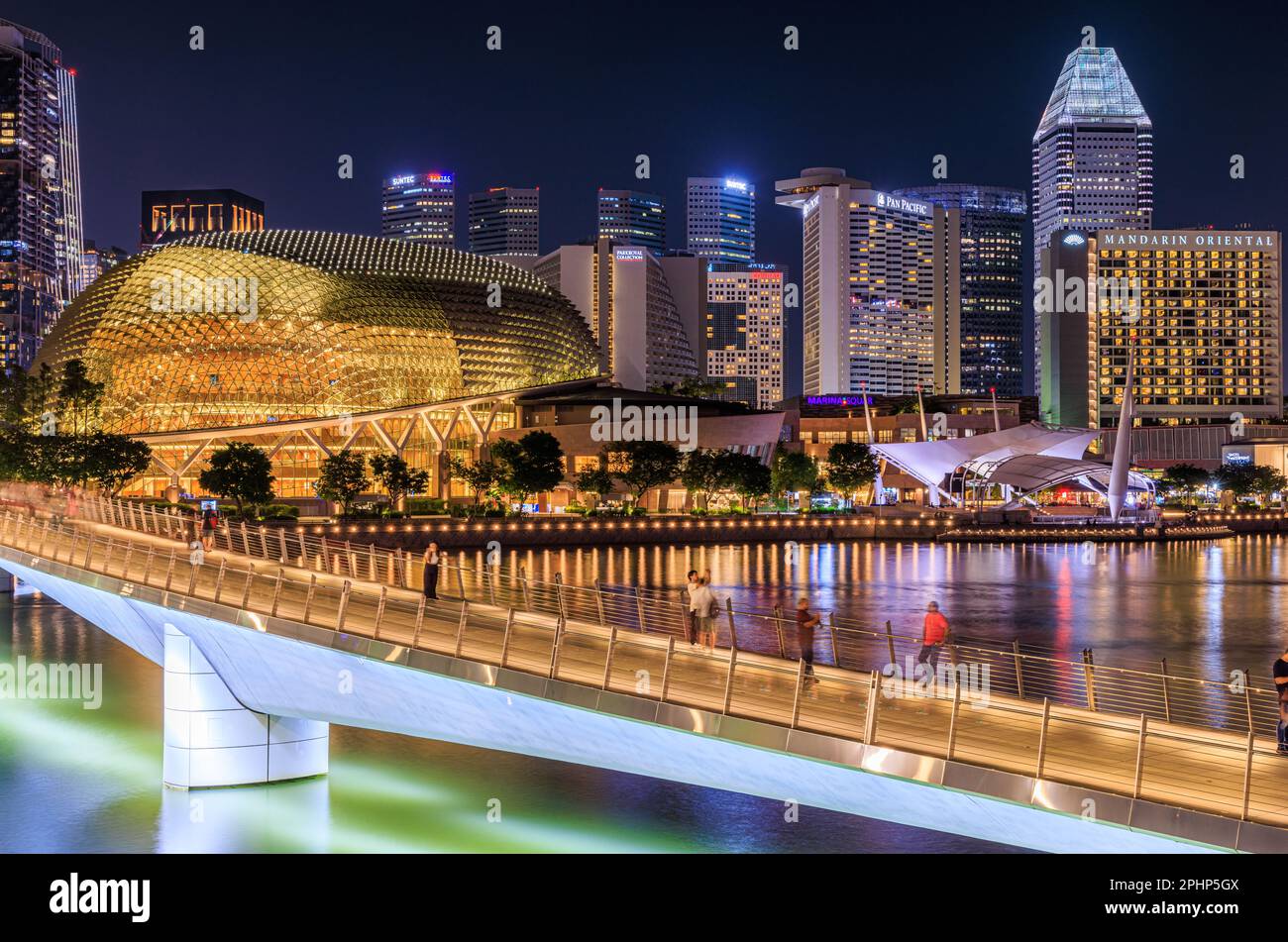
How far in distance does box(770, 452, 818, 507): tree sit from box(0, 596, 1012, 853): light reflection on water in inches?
3137

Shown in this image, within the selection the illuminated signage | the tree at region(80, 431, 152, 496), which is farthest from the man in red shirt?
the illuminated signage

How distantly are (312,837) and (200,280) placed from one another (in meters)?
89.9

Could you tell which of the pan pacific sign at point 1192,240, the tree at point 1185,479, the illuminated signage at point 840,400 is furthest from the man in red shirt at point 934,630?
the pan pacific sign at point 1192,240

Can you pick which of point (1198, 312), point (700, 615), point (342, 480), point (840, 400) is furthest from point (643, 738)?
point (1198, 312)

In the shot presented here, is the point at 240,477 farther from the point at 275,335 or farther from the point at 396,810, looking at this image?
the point at 396,810

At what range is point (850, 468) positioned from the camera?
107 m

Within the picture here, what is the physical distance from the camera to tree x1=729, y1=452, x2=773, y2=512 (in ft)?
309

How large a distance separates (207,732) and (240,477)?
61.1 metres

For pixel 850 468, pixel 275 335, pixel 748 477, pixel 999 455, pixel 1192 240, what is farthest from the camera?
pixel 1192 240

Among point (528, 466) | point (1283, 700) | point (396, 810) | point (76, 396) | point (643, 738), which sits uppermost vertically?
point (76, 396)

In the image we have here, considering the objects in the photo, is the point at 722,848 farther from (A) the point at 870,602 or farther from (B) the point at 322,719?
(A) the point at 870,602

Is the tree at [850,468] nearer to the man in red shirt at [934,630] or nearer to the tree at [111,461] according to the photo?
the tree at [111,461]

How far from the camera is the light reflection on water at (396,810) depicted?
18.0 meters

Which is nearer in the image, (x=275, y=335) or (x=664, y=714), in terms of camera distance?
(x=664, y=714)
